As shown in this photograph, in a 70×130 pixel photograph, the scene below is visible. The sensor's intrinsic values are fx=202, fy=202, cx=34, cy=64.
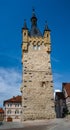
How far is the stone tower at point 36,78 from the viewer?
124 feet

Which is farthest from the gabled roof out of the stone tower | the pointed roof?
the pointed roof

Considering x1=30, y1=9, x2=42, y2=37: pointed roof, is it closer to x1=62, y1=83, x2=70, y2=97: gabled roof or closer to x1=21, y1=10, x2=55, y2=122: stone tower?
x1=21, y1=10, x2=55, y2=122: stone tower

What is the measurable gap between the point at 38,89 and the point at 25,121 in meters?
6.58

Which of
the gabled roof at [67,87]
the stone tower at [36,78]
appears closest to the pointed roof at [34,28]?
the stone tower at [36,78]

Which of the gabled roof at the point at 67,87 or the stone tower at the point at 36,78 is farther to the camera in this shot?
the gabled roof at the point at 67,87

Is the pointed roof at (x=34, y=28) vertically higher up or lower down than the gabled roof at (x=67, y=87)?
higher up

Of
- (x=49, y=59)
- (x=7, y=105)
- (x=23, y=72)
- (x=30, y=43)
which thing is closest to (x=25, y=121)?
(x=23, y=72)

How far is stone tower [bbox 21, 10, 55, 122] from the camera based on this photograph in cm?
3791

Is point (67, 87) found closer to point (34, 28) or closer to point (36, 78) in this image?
point (36, 78)

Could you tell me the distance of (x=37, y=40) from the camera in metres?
43.5

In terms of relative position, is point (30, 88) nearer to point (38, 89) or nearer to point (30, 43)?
point (38, 89)

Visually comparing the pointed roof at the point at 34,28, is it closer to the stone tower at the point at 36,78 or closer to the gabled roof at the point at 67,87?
the stone tower at the point at 36,78

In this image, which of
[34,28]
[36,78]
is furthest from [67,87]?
[34,28]

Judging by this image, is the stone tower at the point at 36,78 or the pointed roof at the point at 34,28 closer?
the stone tower at the point at 36,78
